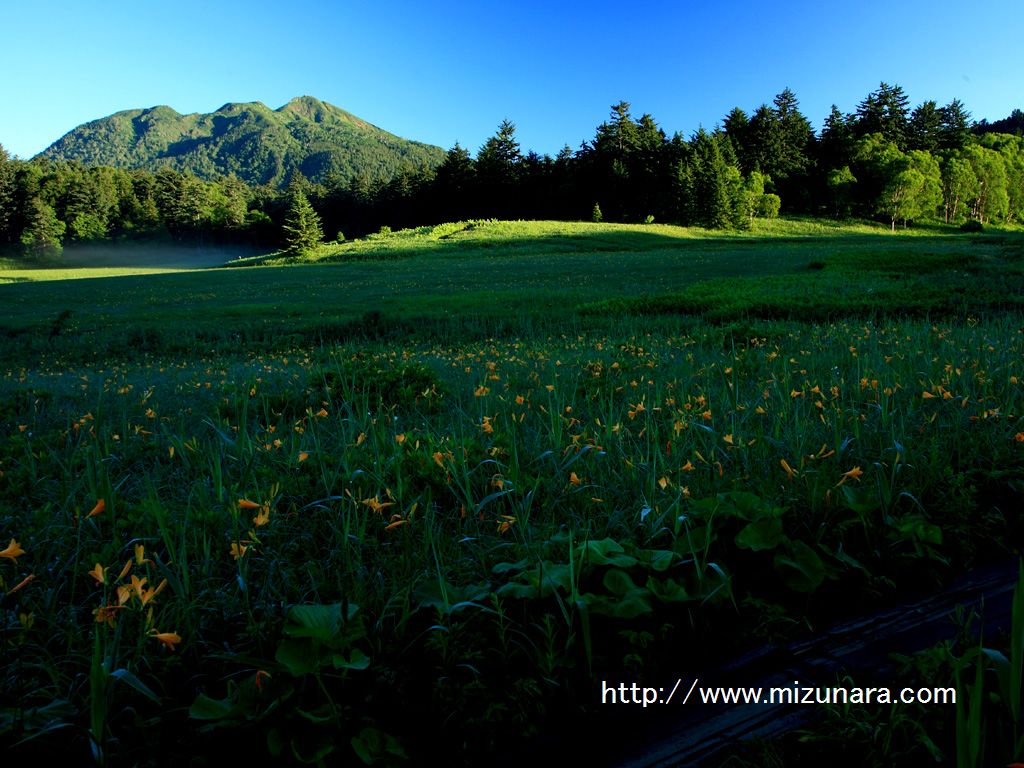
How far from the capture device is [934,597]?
1.83m

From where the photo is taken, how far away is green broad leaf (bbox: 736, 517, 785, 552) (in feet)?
5.86

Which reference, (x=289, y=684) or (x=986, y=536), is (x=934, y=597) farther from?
(x=289, y=684)

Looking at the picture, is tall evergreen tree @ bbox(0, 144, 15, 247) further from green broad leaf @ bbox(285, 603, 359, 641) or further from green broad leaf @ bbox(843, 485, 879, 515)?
green broad leaf @ bbox(843, 485, 879, 515)

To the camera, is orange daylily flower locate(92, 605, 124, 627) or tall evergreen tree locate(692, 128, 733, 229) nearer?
orange daylily flower locate(92, 605, 124, 627)

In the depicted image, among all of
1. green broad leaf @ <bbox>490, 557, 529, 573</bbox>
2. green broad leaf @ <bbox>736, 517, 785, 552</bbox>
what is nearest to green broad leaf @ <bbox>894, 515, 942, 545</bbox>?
green broad leaf @ <bbox>736, 517, 785, 552</bbox>

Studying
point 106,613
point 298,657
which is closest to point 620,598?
point 298,657

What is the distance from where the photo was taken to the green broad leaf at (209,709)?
4.04 feet

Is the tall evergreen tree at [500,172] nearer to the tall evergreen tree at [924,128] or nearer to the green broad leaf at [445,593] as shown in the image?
the tall evergreen tree at [924,128]

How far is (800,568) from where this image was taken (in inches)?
68.4

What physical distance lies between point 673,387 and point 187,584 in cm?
335

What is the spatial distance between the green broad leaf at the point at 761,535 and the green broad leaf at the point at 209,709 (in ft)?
4.84

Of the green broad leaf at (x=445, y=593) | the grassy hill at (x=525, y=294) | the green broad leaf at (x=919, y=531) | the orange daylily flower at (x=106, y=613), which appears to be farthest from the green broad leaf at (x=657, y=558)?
the grassy hill at (x=525, y=294)

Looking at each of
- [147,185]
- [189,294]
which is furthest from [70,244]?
[189,294]

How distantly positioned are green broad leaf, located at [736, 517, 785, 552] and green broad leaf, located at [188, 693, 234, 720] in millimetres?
1475
